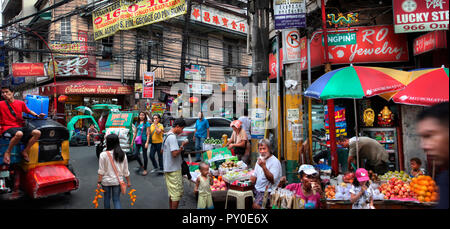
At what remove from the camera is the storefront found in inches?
656

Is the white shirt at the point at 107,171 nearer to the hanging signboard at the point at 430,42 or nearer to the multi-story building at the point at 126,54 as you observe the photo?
the hanging signboard at the point at 430,42

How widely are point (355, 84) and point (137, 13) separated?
7.80 metres

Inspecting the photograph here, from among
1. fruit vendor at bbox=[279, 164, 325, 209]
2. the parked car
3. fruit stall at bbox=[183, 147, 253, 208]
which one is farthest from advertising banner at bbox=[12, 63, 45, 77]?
fruit vendor at bbox=[279, 164, 325, 209]

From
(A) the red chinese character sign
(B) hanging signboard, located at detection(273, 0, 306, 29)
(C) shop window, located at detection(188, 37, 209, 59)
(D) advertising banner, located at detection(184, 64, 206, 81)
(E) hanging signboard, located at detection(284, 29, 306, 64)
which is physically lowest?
(E) hanging signboard, located at detection(284, 29, 306, 64)

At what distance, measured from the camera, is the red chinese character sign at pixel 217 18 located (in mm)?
19517

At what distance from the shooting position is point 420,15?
5.71 m

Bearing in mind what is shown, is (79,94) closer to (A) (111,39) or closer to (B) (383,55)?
(A) (111,39)

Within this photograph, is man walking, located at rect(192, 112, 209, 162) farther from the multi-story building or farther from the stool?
the multi-story building

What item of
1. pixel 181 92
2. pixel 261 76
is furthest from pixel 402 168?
pixel 181 92

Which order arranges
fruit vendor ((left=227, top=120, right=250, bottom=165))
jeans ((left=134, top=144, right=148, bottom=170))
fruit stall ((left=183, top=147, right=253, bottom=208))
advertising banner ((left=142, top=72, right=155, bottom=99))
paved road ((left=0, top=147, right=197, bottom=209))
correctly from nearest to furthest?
1. fruit stall ((left=183, top=147, right=253, bottom=208))
2. paved road ((left=0, top=147, right=197, bottom=209))
3. fruit vendor ((left=227, top=120, right=250, bottom=165))
4. jeans ((left=134, top=144, right=148, bottom=170))
5. advertising banner ((left=142, top=72, right=155, bottom=99))

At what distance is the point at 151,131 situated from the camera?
7.36 meters

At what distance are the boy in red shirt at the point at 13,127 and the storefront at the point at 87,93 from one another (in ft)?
40.8

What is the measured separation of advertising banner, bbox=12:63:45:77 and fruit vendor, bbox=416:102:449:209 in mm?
19658

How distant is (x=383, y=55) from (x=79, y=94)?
58.0ft
